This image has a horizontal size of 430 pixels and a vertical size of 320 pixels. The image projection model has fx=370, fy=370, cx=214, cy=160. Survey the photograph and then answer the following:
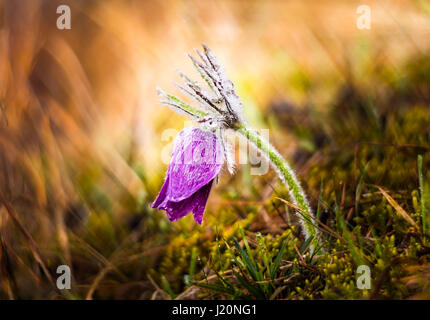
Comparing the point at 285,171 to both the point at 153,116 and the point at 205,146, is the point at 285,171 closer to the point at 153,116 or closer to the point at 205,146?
the point at 205,146

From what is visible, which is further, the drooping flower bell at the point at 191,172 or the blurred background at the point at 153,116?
the blurred background at the point at 153,116

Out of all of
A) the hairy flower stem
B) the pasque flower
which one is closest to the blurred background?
the hairy flower stem

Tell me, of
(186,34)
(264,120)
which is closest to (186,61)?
(186,34)

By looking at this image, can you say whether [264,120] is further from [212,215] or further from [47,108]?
[47,108]

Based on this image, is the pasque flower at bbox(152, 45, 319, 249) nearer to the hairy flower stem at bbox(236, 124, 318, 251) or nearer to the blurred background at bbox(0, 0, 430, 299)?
the hairy flower stem at bbox(236, 124, 318, 251)

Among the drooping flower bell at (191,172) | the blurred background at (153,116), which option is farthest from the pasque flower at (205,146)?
the blurred background at (153,116)

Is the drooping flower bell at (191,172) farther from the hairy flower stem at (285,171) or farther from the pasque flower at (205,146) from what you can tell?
the hairy flower stem at (285,171)

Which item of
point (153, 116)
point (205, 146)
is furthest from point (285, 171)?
point (153, 116)
